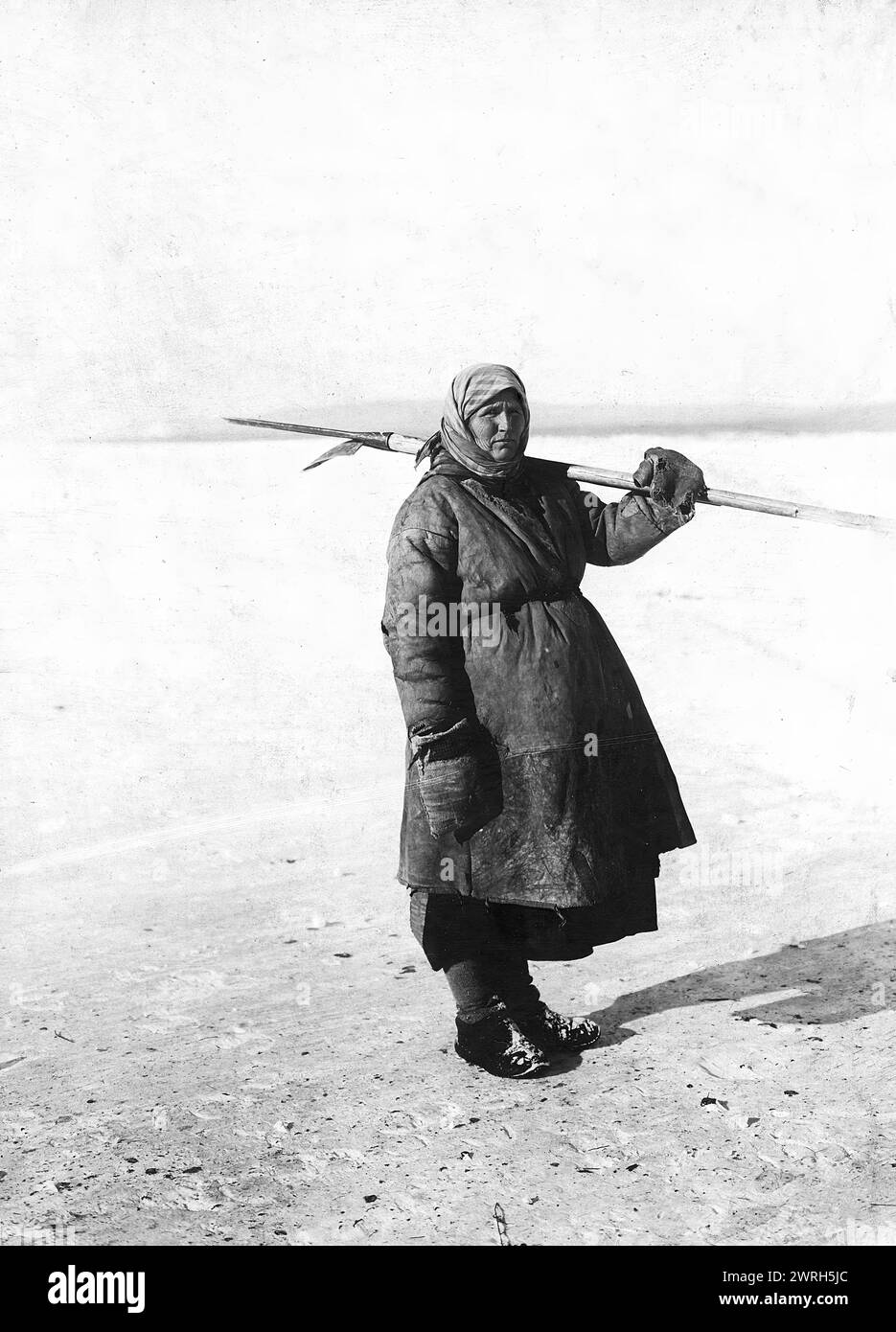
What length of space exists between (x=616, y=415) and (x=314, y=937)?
3.14 meters

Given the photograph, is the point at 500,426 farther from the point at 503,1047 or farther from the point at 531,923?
the point at 503,1047

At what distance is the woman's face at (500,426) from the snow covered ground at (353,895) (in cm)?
183

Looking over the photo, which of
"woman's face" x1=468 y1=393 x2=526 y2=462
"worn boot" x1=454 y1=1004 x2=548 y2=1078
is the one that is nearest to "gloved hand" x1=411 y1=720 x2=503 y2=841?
"worn boot" x1=454 y1=1004 x2=548 y2=1078

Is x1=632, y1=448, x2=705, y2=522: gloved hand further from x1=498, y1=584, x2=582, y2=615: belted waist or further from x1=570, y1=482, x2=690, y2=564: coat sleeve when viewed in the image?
x1=498, y1=584, x2=582, y2=615: belted waist

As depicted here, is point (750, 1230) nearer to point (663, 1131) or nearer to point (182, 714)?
point (663, 1131)

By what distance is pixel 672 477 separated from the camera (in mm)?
3949

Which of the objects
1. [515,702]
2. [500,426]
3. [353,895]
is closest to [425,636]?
[515,702]

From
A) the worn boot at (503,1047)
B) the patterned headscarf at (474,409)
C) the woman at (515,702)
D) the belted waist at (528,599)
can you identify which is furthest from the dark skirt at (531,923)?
the patterned headscarf at (474,409)

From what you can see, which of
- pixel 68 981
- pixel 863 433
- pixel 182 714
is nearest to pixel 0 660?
pixel 182 714

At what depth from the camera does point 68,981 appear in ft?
16.5

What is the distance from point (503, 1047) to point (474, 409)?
6.06 ft

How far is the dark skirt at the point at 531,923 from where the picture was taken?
159 inches

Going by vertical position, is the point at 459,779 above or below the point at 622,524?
below

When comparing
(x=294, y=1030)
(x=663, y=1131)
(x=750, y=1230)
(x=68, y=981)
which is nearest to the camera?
(x=750, y=1230)
